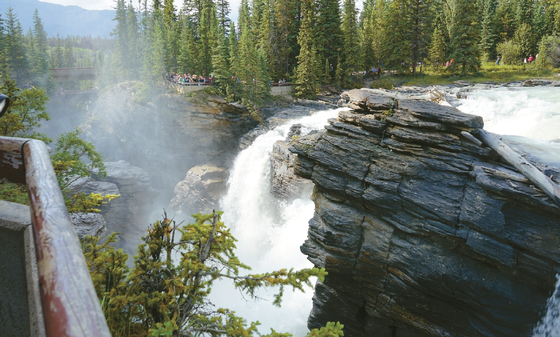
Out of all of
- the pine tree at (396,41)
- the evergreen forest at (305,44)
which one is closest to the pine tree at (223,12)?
the evergreen forest at (305,44)

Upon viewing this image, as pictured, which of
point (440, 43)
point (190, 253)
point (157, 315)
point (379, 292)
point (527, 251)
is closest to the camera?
point (157, 315)

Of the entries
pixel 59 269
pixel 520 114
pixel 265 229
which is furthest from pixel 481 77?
pixel 59 269

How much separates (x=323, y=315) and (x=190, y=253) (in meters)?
10.4

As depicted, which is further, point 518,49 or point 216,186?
point 518,49

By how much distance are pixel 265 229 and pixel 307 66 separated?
72.8 feet

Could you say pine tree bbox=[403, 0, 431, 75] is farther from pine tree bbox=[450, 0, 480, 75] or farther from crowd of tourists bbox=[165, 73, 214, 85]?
crowd of tourists bbox=[165, 73, 214, 85]

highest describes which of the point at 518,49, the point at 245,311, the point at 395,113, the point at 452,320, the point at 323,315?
the point at 518,49

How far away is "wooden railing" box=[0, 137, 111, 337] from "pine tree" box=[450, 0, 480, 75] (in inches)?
1816

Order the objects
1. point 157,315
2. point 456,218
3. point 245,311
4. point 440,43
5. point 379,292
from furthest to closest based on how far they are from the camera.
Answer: point 440,43 < point 245,311 < point 379,292 < point 456,218 < point 157,315

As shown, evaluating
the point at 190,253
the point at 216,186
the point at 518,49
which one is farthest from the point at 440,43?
the point at 190,253

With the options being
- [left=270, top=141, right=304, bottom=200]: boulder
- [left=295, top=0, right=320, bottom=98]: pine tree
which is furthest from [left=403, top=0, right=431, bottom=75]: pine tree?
[left=270, top=141, right=304, bottom=200]: boulder

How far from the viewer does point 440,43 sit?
141 feet

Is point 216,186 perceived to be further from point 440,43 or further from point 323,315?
point 440,43

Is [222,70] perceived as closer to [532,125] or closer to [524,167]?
[532,125]
